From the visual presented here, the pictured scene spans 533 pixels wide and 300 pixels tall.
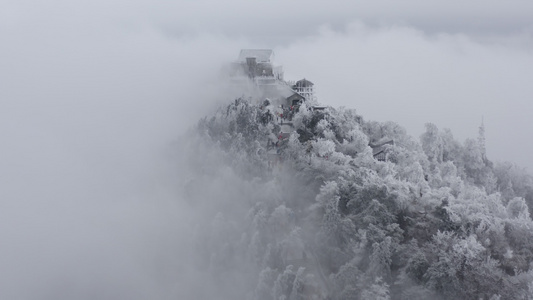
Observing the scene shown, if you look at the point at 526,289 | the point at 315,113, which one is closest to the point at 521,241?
the point at 526,289

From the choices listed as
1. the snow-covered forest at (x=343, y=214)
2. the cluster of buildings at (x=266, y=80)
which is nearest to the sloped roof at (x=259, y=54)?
the cluster of buildings at (x=266, y=80)

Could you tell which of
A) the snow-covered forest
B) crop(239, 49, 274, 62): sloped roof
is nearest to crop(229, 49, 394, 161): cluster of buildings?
crop(239, 49, 274, 62): sloped roof

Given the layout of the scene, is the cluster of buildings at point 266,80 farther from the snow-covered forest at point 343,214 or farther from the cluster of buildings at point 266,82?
the snow-covered forest at point 343,214

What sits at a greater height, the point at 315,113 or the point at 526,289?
the point at 315,113

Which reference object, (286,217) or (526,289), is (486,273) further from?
(286,217)

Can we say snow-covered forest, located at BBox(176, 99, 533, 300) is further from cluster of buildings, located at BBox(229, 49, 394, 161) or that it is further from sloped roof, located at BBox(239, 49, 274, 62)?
sloped roof, located at BBox(239, 49, 274, 62)

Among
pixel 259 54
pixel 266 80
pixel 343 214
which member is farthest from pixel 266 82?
pixel 343 214

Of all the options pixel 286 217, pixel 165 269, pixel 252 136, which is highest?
pixel 252 136
